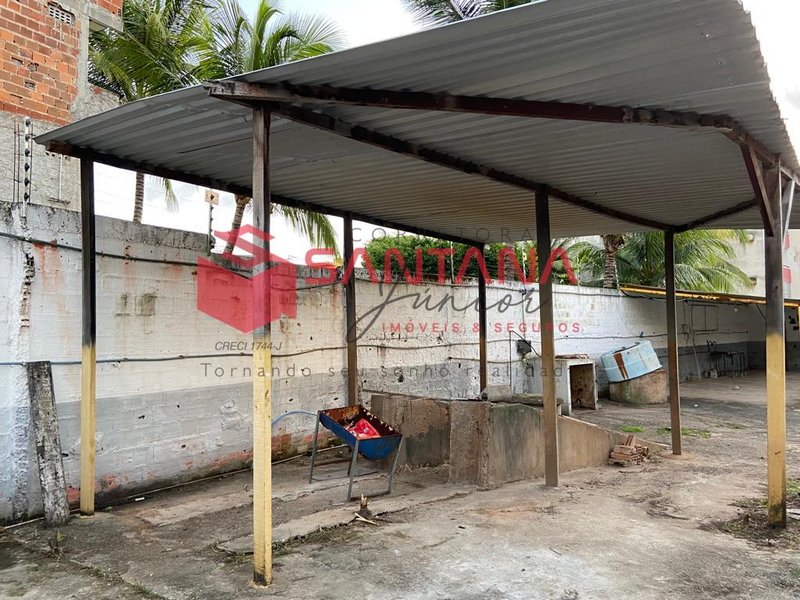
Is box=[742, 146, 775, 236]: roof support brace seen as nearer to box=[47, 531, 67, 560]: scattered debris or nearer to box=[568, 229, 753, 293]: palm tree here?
box=[47, 531, 67, 560]: scattered debris

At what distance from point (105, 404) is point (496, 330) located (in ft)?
25.2

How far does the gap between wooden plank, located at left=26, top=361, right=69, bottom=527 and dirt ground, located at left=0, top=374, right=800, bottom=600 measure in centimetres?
16

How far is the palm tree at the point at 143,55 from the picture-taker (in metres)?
9.88

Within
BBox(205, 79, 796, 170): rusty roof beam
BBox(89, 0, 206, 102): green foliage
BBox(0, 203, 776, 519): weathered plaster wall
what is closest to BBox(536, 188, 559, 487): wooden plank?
BBox(0, 203, 776, 519): weathered plaster wall

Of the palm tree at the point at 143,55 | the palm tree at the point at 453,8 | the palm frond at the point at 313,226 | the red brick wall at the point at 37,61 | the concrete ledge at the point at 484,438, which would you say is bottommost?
the concrete ledge at the point at 484,438

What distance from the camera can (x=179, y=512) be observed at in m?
5.16

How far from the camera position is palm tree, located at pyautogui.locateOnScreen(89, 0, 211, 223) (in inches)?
389

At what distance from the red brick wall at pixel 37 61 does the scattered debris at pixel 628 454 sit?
7.62 meters

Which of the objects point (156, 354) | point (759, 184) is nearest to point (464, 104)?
point (759, 184)

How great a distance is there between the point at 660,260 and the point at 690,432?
11.2 m

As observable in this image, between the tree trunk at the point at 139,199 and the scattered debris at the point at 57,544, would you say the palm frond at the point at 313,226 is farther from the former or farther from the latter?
the scattered debris at the point at 57,544

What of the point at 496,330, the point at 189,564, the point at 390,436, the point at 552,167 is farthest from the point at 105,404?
the point at 496,330

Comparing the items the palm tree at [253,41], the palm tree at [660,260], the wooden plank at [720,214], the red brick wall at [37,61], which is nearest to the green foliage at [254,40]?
the palm tree at [253,41]

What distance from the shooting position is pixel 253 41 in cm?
1030
